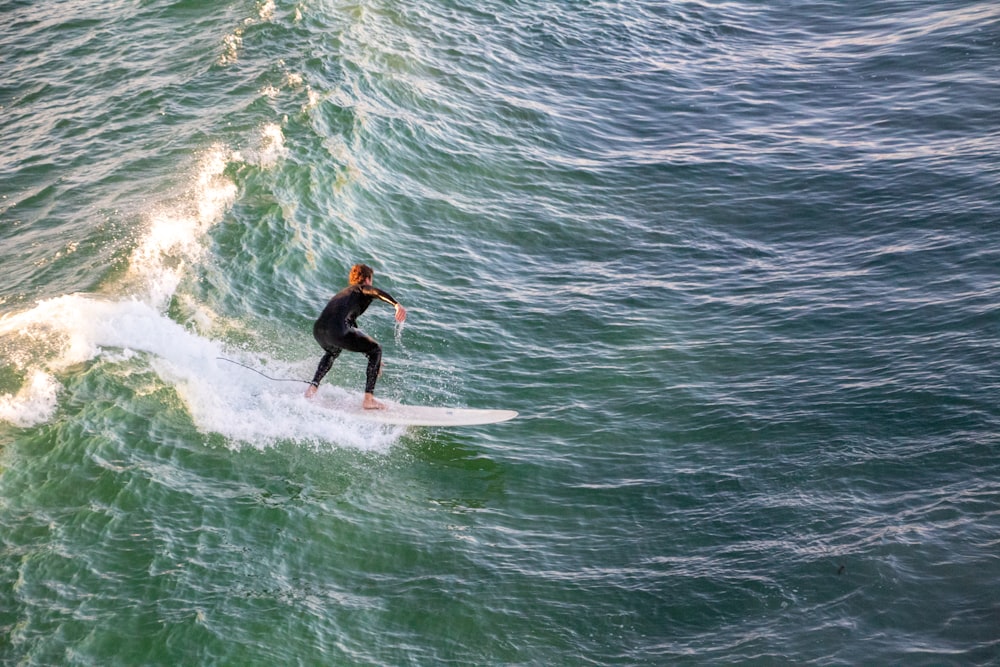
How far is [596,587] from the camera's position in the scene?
1158cm

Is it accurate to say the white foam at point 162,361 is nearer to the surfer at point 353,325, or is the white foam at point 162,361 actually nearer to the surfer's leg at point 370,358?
the surfer's leg at point 370,358

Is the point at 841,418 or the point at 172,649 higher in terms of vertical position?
the point at 841,418

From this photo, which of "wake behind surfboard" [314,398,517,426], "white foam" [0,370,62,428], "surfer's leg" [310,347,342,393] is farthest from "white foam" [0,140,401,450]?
"surfer's leg" [310,347,342,393]

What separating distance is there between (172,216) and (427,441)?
24.5 ft

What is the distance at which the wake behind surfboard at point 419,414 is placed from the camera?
45.9ft

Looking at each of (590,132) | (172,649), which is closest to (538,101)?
(590,132)

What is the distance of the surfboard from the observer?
45.9 feet

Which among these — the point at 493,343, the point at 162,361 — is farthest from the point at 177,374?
the point at 493,343

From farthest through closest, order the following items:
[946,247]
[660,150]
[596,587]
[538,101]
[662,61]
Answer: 1. [662,61]
2. [538,101]
3. [660,150]
4. [946,247]
5. [596,587]

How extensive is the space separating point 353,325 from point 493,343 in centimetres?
307

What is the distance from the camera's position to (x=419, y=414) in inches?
557

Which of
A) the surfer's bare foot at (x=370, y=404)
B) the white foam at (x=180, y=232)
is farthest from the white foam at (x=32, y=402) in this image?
the surfer's bare foot at (x=370, y=404)

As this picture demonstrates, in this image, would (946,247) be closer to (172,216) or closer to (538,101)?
(538,101)

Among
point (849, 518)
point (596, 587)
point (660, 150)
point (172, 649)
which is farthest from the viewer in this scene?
point (660, 150)
